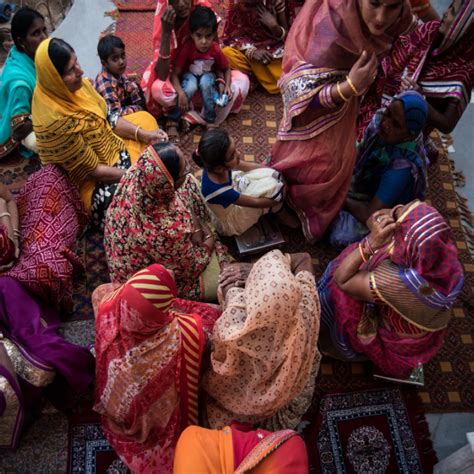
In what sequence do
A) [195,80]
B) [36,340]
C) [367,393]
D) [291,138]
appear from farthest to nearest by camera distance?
[195,80] < [291,138] < [367,393] < [36,340]

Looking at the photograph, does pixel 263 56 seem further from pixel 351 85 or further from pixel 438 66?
pixel 351 85

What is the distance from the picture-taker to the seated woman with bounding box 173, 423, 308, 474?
1376mm

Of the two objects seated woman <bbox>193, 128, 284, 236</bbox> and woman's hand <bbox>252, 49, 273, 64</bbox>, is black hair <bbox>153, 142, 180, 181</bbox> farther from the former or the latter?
woman's hand <bbox>252, 49, 273, 64</bbox>

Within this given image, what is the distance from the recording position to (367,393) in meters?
2.58

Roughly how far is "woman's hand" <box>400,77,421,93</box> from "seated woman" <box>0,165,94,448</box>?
7.15 ft

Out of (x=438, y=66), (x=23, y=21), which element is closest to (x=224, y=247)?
(x=438, y=66)

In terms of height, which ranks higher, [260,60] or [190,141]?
[260,60]

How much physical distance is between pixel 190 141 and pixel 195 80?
1.55 feet

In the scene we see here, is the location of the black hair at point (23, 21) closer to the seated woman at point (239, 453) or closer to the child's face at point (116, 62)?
the child's face at point (116, 62)

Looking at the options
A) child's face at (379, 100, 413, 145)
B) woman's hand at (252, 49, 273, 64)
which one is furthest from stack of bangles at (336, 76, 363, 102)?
woman's hand at (252, 49, 273, 64)

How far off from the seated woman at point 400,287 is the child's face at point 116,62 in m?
2.04

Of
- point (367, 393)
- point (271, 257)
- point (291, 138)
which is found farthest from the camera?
point (291, 138)

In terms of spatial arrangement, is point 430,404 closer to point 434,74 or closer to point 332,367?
point 332,367

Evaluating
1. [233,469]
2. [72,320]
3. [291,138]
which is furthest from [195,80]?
[233,469]
